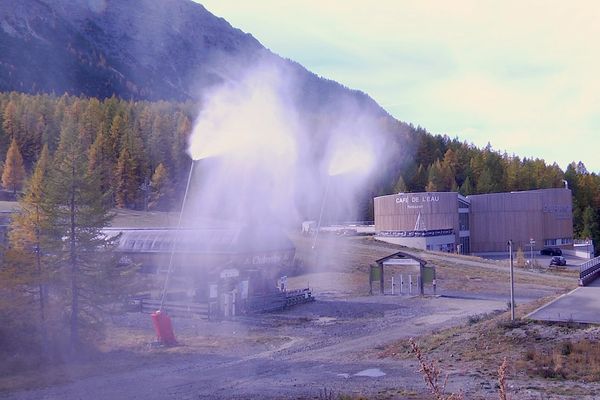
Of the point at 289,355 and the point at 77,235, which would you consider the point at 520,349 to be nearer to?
the point at 289,355

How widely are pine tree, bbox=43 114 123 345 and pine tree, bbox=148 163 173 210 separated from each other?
2478 inches

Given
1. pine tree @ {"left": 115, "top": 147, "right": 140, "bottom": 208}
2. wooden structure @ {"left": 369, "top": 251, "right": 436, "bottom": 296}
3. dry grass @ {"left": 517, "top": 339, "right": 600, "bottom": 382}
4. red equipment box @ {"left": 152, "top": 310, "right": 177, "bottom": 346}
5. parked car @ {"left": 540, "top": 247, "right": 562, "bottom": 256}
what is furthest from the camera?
pine tree @ {"left": 115, "top": 147, "right": 140, "bottom": 208}

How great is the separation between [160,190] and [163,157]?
27.1 ft

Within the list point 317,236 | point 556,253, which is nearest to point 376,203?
point 317,236

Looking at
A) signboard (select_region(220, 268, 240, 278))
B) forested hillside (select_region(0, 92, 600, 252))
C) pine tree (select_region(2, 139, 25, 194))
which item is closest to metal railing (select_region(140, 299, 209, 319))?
signboard (select_region(220, 268, 240, 278))

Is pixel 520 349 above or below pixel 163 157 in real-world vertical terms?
below

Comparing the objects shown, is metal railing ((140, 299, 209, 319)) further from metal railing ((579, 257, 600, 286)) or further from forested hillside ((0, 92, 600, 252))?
forested hillside ((0, 92, 600, 252))

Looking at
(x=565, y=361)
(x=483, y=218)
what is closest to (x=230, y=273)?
(x=565, y=361)

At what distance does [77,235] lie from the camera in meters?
26.2

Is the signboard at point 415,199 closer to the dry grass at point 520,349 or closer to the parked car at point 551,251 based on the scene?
the parked car at point 551,251

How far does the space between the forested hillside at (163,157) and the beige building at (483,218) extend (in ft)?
65.3

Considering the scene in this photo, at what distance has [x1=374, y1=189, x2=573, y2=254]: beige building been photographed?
77562 mm

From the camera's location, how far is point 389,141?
411ft

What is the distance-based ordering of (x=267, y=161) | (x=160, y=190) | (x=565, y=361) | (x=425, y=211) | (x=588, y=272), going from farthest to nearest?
(x=160, y=190) → (x=425, y=211) → (x=267, y=161) → (x=588, y=272) → (x=565, y=361)
